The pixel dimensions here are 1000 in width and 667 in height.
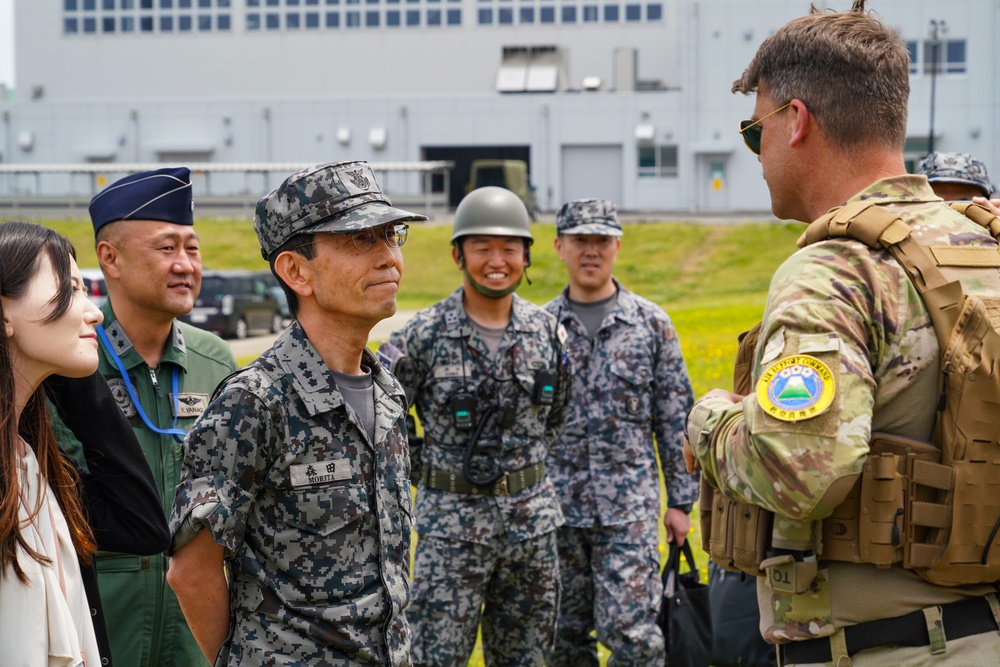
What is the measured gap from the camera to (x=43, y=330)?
9.36 ft

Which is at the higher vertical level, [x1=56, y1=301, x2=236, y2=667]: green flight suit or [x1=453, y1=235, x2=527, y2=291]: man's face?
[x1=453, y1=235, x2=527, y2=291]: man's face

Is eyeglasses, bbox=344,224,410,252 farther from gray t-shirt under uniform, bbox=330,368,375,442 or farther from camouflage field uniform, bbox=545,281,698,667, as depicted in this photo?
camouflage field uniform, bbox=545,281,698,667

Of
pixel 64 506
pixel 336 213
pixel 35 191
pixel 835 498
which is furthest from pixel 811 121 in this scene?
pixel 35 191

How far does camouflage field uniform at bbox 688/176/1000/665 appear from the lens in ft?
8.80

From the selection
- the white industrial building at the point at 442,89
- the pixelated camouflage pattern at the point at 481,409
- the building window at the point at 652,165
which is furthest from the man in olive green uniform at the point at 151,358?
the building window at the point at 652,165

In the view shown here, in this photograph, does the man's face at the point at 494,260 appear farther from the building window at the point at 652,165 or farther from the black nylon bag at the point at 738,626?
the building window at the point at 652,165

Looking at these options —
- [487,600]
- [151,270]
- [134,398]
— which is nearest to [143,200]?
[151,270]

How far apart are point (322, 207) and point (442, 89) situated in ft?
184

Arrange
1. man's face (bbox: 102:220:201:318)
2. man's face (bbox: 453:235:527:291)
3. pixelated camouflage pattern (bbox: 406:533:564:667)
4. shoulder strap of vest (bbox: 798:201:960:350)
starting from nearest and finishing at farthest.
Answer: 1. shoulder strap of vest (bbox: 798:201:960:350)
2. man's face (bbox: 102:220:201:318)
3. pixelated camouflage pattern (bbox: 406:533:564:667)
4. man's face (bbox: 453:235:527:291)

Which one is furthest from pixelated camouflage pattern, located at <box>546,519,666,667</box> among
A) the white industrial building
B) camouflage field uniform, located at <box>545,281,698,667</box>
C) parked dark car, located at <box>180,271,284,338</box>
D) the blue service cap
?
the white industrial building

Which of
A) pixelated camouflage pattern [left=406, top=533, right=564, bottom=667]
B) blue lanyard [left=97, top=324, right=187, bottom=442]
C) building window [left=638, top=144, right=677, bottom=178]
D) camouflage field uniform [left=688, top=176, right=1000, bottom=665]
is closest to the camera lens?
camouflage field uniform [left=688, top=176, right=1000, bottom=665]

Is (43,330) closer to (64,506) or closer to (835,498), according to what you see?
(64,506)

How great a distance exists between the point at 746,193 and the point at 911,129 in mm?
7436

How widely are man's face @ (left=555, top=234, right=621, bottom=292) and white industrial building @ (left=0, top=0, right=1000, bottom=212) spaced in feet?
146
